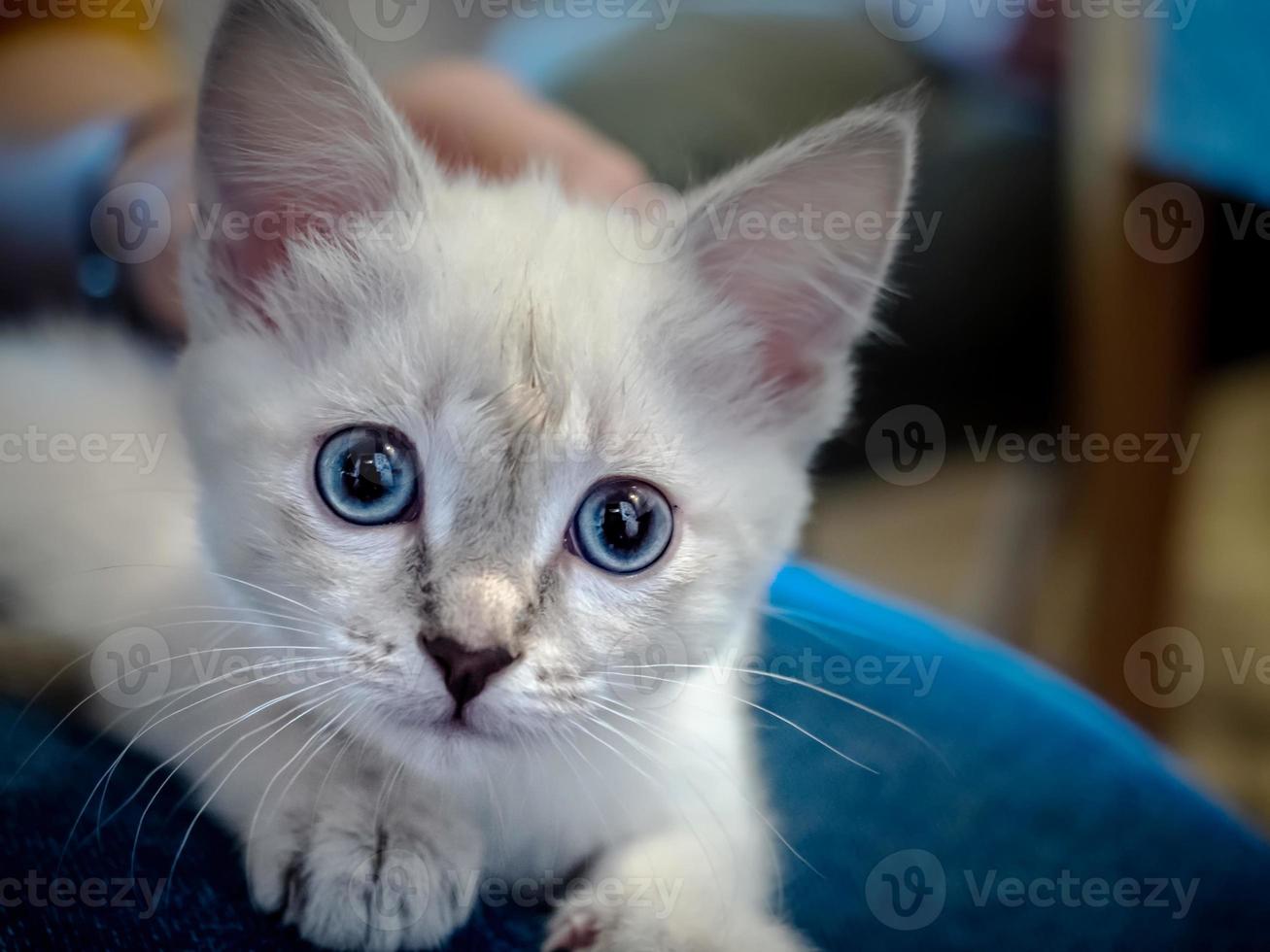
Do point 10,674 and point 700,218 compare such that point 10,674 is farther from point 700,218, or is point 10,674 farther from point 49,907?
point 700,218

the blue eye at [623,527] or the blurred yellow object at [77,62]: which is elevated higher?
the blurred yellow object at [77,62]

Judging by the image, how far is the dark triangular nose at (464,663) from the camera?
682mm

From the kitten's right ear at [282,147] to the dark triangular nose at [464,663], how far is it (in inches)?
14.6

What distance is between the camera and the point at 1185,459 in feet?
6.75

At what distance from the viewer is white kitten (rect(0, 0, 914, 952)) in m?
0.72

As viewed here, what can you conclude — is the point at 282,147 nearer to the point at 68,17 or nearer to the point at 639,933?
the point at 639,933

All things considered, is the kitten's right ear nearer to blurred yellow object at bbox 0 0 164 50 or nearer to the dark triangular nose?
the dark triangular nose

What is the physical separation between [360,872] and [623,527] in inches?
12.0

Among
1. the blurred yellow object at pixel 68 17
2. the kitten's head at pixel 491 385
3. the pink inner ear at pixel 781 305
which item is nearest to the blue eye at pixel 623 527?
the kitten's head at pixel 491 385

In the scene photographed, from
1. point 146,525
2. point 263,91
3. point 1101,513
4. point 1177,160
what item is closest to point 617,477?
point 263,91

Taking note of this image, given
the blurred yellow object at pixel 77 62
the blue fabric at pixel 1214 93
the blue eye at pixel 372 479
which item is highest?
the blue fabric at pixel 1214 93

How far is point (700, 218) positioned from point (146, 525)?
639 millimetres

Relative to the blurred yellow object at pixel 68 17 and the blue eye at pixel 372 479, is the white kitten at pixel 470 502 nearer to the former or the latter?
the blue eye at pixel 372 479

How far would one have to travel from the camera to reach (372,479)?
0.75 meters
